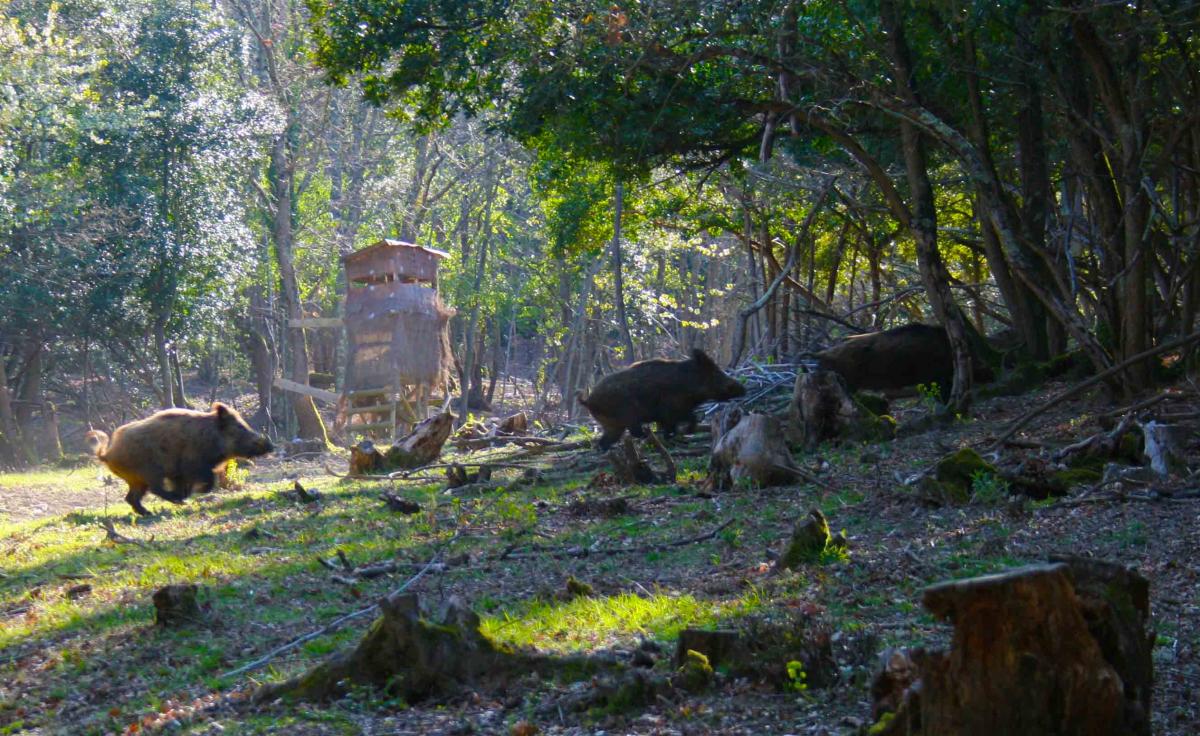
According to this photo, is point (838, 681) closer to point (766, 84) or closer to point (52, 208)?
point (766, 84)

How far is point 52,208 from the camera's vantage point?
2259 cm

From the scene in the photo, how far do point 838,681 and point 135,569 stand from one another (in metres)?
7.07

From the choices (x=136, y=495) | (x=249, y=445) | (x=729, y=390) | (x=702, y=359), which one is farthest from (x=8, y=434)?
(x=729, y=390)

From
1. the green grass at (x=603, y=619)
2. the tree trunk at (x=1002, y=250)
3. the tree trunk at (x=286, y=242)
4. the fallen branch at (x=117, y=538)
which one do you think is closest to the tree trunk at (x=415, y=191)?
the tree trunk at (x=286, y=242)

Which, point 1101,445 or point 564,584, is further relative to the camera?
point 1101,445

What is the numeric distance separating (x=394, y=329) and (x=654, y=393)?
12.0 metres

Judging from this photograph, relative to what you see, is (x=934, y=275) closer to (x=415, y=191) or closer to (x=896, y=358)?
(x=896, y=358)

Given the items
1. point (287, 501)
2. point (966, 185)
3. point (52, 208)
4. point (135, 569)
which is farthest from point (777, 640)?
point (52, 208)

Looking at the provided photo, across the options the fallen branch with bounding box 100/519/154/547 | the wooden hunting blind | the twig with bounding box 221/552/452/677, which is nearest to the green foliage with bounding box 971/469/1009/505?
the twig with bounding box 221/552/452/677

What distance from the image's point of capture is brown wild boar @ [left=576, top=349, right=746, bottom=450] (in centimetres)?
1530

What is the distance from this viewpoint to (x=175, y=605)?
295 inches

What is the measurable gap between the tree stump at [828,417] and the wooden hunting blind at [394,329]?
14.3 meters

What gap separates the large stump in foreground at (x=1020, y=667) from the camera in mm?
3125

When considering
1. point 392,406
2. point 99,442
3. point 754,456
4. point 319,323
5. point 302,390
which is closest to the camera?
point 754,456
